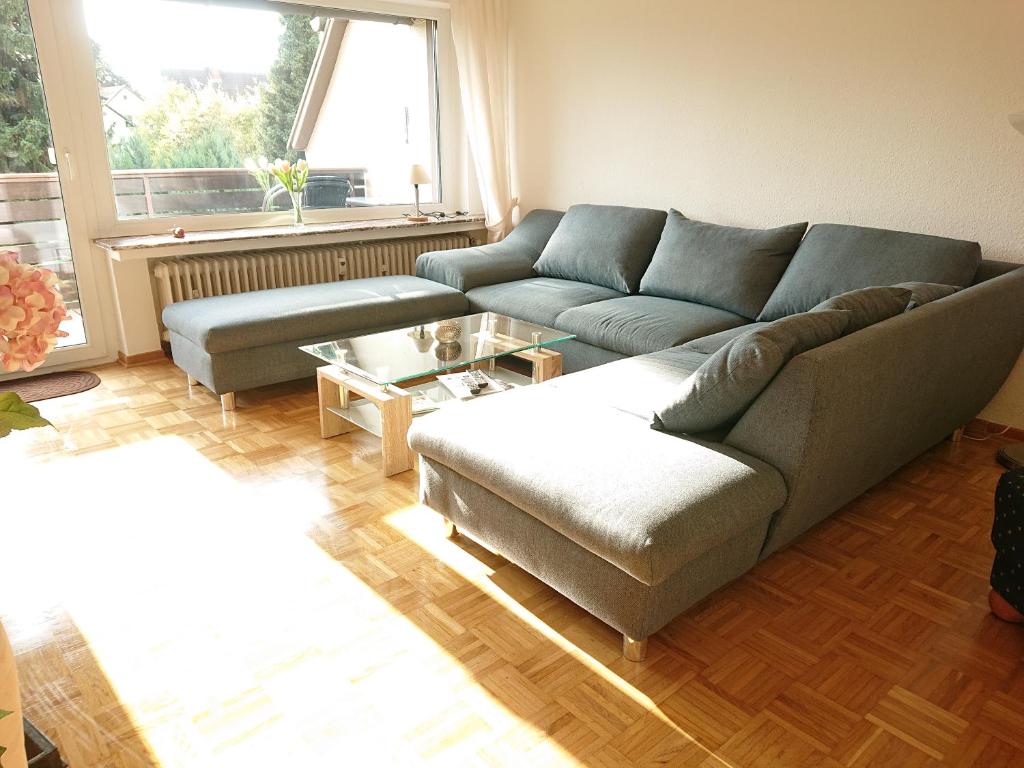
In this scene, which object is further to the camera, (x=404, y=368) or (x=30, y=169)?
(x=30, y=169)

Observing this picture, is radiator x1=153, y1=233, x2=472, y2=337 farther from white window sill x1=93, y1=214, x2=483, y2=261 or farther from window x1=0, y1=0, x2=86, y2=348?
window x1=0, y1=0, x2=86, y2=348

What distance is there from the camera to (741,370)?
1986mm

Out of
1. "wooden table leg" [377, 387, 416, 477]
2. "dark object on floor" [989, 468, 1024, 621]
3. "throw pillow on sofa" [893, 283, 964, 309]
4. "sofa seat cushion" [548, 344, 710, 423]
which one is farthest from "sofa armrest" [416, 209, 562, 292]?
"dark object on floor" [989, 468, 1024, 621]

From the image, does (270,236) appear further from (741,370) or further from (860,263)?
(741,370)

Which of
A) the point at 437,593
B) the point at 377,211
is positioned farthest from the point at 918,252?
the point at 377,211

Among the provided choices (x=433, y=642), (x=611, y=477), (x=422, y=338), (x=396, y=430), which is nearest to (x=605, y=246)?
(x=422, y=338)

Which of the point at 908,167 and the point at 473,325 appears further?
the point at 473,325

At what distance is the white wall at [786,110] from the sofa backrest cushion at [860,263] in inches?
11.1

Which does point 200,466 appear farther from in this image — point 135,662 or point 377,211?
point 377,211

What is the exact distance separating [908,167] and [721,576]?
2.34m

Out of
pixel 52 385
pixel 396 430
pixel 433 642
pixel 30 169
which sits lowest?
pixel 433 642

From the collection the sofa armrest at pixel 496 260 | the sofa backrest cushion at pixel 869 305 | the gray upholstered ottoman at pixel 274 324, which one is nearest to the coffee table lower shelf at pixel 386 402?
the gray upholstered ottoman at pixel 274 324

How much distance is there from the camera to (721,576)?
2.02 meters

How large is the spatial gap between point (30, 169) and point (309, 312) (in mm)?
1613
